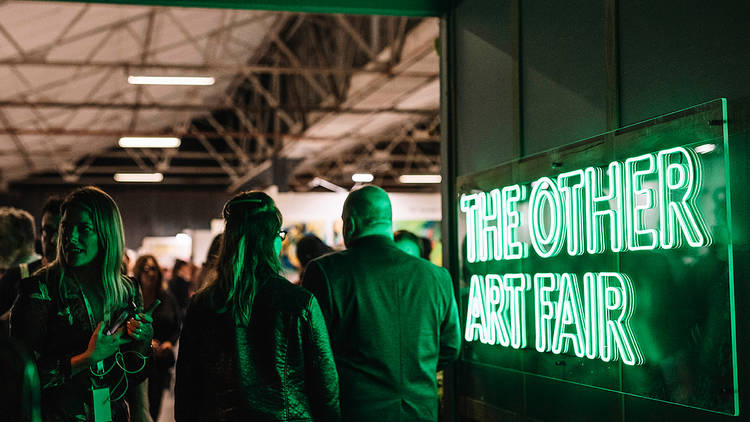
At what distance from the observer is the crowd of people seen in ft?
9.70

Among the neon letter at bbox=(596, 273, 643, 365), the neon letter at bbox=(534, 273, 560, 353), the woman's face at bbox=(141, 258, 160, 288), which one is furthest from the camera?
the woman's face at bbox=(141, 258, 160, 288)

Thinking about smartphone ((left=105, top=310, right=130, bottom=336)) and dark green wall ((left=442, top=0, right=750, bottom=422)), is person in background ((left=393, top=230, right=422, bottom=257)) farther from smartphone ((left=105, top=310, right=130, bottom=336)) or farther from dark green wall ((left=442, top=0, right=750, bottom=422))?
smartphone ((left=105, top=310, right=130, bottom=336))

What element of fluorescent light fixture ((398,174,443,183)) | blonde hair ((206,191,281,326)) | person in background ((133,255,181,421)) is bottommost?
person in background ((133,255,181,421))

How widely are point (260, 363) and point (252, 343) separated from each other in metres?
0.07

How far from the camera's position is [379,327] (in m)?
3.62

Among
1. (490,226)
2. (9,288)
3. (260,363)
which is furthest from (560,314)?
(9,288)

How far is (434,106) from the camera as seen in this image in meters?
17.1

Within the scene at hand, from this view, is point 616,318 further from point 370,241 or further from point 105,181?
point 105,181

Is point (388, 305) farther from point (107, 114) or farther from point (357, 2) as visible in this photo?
point (107, 114)

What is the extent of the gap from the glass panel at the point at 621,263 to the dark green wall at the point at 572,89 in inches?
3.3

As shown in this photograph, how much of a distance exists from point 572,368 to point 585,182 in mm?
785

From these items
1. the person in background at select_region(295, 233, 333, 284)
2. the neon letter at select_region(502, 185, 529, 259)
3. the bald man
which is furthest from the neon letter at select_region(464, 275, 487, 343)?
the person in background at select_region(295, 233, 333, 284)

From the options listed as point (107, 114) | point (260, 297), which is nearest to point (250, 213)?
point (260, 297)

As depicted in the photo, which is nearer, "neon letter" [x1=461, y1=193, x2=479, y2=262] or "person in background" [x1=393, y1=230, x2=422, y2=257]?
"neon letter" [x1=461, y1=193, x2=479, y2=262]
